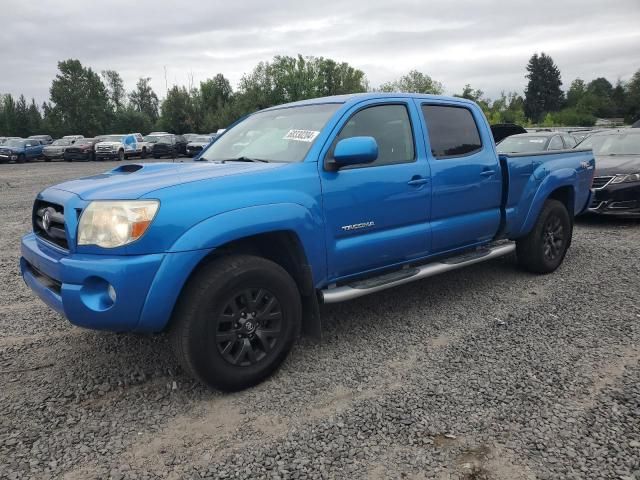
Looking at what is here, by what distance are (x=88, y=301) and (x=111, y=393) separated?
2.34ft

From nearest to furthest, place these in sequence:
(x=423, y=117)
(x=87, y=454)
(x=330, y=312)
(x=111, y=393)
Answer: (x=87, y=454) < (x=111, y=393) < (x=423, y=117) < (x=330, y=312)

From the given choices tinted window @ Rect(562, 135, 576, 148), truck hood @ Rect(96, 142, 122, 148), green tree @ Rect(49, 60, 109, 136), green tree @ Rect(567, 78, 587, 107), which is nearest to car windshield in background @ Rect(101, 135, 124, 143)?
truck hood @ Rect(96, 142, 122, 148)

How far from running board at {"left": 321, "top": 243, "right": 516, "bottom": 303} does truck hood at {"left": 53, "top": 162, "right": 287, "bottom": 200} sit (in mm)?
953

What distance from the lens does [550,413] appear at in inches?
110

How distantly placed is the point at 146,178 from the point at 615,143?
30.0 feet

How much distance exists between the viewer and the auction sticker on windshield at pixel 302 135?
11.7 ft

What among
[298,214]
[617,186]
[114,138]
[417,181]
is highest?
[114,138]

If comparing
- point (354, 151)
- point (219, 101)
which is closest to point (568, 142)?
point (354, 151)

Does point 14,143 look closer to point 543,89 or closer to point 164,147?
point 164,147

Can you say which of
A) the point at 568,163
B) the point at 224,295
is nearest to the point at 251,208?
the point at 224,295

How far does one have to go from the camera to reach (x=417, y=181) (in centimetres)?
389

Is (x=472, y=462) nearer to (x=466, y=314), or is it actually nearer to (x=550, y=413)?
(x=550, y=413)

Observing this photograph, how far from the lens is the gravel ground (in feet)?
8.00

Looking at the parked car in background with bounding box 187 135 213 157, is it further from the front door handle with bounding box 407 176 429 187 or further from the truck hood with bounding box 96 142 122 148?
the front door handle with bounding box 407 176 429 187
